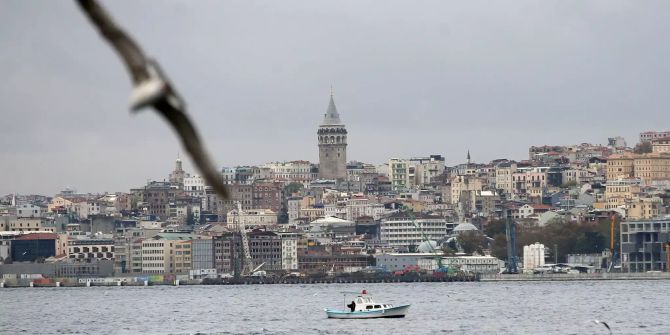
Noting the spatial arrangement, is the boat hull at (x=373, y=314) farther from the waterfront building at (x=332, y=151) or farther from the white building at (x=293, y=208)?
the waterfront building at (x=332, y=151)

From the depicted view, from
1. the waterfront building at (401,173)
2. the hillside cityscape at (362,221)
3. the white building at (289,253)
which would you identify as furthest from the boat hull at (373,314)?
the waterfront building at (401,173)

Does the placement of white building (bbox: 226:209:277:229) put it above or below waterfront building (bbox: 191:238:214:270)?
above

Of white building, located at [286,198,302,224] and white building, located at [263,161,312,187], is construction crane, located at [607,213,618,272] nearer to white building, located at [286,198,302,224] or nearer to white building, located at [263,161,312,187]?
white building, located at [286,198,302,224]

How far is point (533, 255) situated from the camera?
102812 mm

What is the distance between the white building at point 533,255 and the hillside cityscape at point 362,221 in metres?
0.08

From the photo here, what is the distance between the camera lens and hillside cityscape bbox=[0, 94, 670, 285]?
106938mm

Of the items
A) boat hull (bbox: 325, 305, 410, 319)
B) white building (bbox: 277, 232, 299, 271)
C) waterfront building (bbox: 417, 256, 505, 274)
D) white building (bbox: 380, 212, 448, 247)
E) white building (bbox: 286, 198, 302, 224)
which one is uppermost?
white building (bbox: 286, 198, 302, 224)

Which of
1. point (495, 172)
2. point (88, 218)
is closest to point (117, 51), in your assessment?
point (88, 218)

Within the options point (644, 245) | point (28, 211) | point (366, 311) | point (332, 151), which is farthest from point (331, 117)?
point (366, 311)

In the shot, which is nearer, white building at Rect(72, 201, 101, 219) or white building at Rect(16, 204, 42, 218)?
white building at Rect(16, 204, 42, 218)

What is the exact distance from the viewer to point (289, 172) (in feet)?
551

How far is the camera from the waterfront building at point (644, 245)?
100 m

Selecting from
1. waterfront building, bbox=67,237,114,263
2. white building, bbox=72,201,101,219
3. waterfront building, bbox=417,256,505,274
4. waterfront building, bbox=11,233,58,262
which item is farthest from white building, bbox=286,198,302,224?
waterfront building, bbox=417,256,505,274

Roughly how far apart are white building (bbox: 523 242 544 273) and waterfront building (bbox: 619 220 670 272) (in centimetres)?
420
